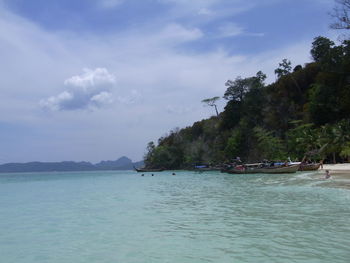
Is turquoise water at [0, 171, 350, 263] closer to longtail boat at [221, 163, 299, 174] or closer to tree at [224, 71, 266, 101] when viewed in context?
longtail boat at [221, 163, 299, 174]

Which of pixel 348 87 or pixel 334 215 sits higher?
pixel 348 87

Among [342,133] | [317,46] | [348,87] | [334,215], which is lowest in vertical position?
[334,215]

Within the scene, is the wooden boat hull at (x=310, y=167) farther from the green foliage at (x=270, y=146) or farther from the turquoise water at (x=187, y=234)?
the turquoise water at (x=187, y=234)

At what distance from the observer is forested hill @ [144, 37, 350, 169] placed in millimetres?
45062

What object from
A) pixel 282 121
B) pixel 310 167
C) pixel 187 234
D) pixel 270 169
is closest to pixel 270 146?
pixel 282 121

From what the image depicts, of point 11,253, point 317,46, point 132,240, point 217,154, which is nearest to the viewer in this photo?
point 11,253

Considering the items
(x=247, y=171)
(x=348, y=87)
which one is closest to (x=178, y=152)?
(x=247, y=171)

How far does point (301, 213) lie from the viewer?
488 inches

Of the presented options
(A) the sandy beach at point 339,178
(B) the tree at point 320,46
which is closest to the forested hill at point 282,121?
(B) the tree at point 320,46

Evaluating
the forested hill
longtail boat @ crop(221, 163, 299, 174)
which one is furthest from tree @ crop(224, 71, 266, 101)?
longtail boat @ crop(221, 163, 299, 174)

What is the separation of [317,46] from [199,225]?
168 feet

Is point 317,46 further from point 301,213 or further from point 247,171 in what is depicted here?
point 301,213

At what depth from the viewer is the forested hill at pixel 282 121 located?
45062 mm

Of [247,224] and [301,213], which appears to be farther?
[301,213]
